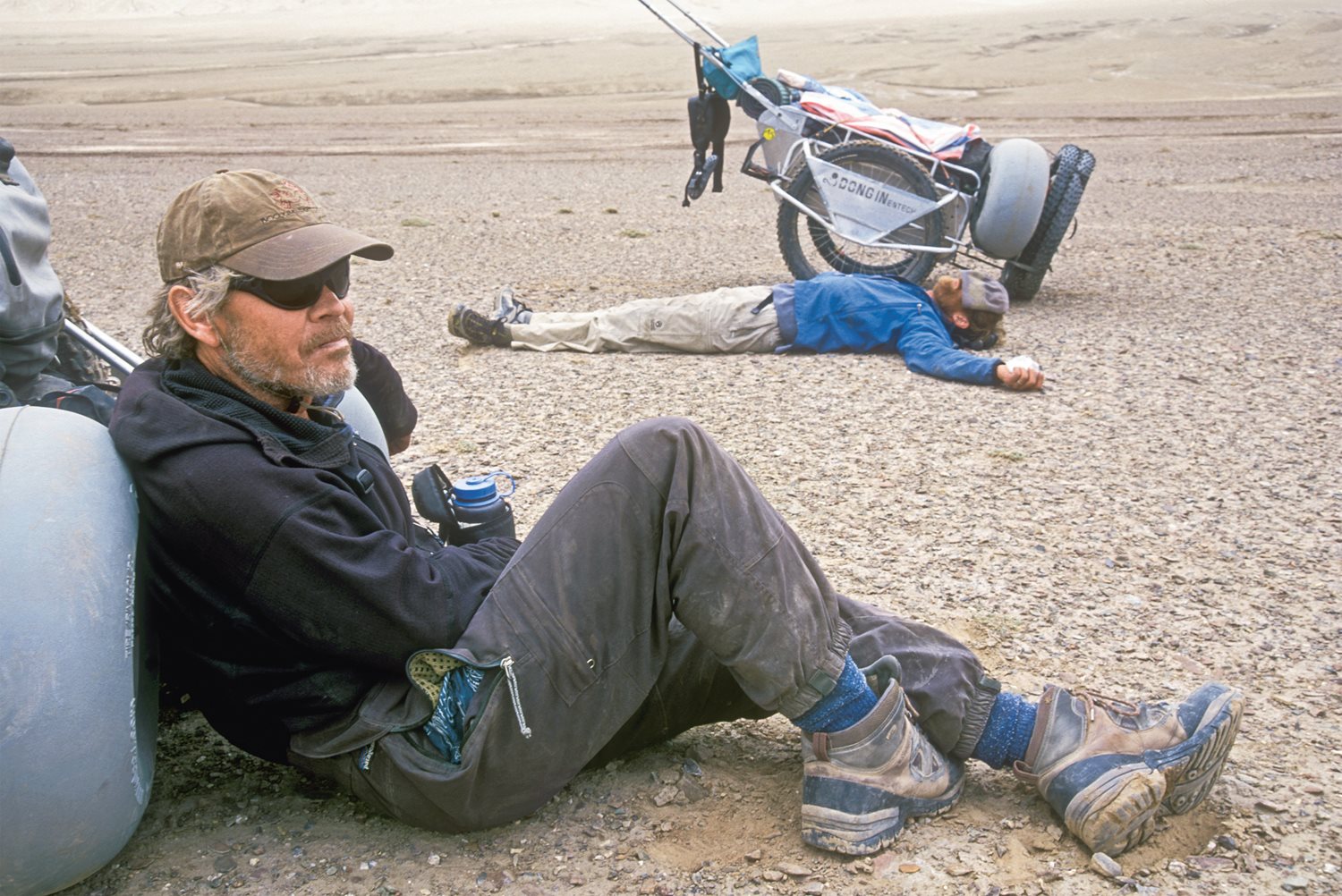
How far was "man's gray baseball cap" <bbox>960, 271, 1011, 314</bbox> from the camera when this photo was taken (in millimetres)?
6129

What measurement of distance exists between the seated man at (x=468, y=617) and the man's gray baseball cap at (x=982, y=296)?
3.78m

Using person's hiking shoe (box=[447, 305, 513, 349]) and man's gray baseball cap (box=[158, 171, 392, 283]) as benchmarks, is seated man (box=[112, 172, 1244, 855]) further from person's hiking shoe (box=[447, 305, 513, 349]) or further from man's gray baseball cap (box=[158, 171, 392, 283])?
person's hiking shoe (box=[447, 305, 513, 349])

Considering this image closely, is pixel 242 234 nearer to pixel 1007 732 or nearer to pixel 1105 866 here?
A: pixel 1007 732

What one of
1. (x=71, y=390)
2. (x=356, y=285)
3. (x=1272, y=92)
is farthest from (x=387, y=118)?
(x=71, y=390)

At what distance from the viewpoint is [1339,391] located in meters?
5.54

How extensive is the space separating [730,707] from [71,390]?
174 centimetres

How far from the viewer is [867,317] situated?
6.27 m

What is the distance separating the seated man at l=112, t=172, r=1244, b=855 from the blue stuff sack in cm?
576

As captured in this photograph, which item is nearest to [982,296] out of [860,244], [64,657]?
[860,244]

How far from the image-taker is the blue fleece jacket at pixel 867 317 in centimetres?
618

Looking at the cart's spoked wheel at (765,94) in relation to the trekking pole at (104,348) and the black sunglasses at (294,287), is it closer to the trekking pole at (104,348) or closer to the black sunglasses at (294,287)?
the trekking pole at (104,348)

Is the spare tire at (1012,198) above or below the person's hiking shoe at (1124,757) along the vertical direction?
above

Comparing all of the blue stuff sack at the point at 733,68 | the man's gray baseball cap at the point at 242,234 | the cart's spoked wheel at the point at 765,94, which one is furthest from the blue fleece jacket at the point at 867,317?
the man's gray baseball cap at the point at 242,234

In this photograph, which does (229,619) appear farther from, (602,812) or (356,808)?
(602,812)
